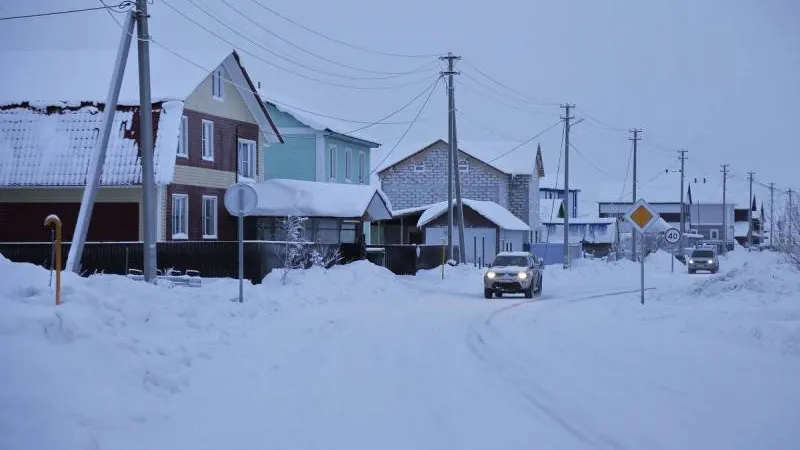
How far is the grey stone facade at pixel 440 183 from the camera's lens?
7994 centimetres

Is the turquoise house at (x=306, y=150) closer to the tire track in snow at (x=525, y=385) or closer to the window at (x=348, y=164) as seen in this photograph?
the window at (x=348, y=164)

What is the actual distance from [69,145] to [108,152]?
152cm

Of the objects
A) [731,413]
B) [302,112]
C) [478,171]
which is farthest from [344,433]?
[478,171]

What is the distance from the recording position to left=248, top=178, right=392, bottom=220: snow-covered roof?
44.7 m

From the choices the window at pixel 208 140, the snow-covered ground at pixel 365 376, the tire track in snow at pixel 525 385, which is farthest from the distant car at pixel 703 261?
the tire track in snow at pixel 525 385

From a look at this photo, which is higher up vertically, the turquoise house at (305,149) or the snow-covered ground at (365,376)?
the turquoise house at (305,149)

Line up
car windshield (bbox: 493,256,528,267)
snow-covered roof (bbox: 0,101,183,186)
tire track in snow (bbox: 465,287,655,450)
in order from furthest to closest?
car windshield (bbox: 493,256,528,267)
snow-covered roof (bbox: 0,101,183,186)
tire track in snow (bbox: 465,287,655,450)

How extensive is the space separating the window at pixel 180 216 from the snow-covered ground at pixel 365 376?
46.9 feet

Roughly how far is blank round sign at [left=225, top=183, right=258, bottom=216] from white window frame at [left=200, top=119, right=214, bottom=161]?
18440 millimetres

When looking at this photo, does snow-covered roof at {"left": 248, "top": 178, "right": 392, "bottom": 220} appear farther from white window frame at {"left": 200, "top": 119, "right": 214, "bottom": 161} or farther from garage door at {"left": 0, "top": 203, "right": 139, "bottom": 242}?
garage door at {"left": 0, "top": 203, "right": 139, "bottom": 242}

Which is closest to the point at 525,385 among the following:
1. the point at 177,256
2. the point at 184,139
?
the point at 177,256

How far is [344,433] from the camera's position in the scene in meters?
9.66

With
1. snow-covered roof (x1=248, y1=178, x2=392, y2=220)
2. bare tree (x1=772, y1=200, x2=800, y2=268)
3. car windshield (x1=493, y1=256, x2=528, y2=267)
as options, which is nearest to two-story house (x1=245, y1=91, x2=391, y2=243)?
snow-covered roof (x1=248, y1=178, x2=392, y2=220)

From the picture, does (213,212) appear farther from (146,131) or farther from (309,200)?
(146,131)
